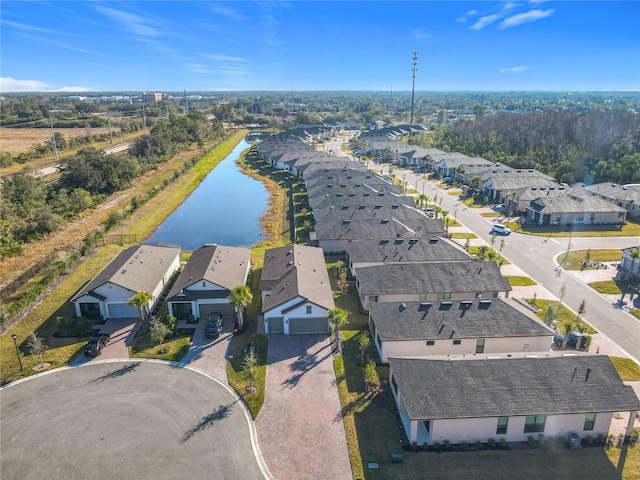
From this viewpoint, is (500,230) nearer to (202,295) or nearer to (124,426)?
(202,295)

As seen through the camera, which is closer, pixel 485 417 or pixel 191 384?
pixel 485 417

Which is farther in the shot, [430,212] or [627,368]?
[430,212]

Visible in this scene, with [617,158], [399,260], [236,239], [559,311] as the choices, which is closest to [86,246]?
[236,239]

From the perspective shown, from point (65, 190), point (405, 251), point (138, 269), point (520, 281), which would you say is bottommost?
point (520, 281)

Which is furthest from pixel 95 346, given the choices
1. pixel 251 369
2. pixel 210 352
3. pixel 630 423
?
pixel 630 423

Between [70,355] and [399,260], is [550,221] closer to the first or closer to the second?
[399,260]

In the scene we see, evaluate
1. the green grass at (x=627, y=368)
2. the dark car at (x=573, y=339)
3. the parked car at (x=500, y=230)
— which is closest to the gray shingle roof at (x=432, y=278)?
the dark car at (x=573, y=339)

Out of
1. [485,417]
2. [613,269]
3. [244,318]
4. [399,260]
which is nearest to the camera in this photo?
[485,417]
